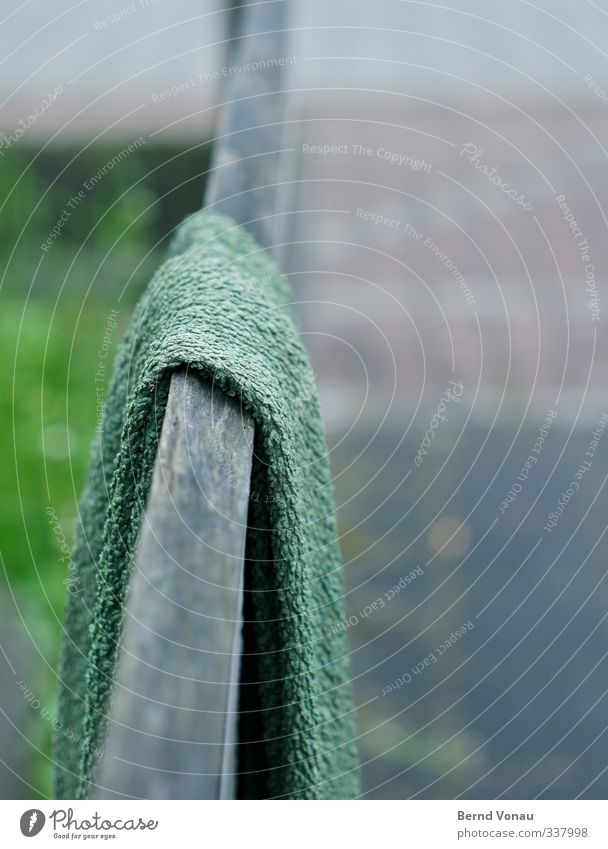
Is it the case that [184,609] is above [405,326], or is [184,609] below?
below

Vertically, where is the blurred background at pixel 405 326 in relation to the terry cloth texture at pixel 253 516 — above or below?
above

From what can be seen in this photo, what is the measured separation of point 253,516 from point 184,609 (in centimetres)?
7

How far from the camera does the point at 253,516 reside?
35 cm

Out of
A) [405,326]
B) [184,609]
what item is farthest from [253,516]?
[405,326]

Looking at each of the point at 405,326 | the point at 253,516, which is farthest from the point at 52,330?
the point at 253,516

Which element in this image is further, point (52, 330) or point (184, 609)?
point (52, 330)

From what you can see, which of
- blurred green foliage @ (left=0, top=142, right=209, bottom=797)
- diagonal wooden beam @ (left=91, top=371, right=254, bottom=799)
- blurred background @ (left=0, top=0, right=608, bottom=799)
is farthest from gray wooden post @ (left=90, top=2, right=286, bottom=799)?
blurred green foliage @ (left=0, top=142, right=209, bottom=797)

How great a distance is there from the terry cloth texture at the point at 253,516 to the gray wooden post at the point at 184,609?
18 mm

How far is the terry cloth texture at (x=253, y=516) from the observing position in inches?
13.2

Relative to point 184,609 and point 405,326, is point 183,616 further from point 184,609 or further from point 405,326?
point 405,326

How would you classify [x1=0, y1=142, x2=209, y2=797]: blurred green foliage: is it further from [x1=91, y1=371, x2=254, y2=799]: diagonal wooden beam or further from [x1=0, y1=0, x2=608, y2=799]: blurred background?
[x1=91, y1=371, x2=254, y2=799]: diagonal wooden beam

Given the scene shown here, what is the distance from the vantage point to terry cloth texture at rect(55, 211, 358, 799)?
335 millimetres

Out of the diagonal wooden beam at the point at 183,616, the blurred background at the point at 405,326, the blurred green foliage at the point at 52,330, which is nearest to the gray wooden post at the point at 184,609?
the diagonal wooden beam at the point at 183,616

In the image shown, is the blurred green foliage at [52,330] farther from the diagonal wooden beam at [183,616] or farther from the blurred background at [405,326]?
the diagonal wooden beam at [183,616]
